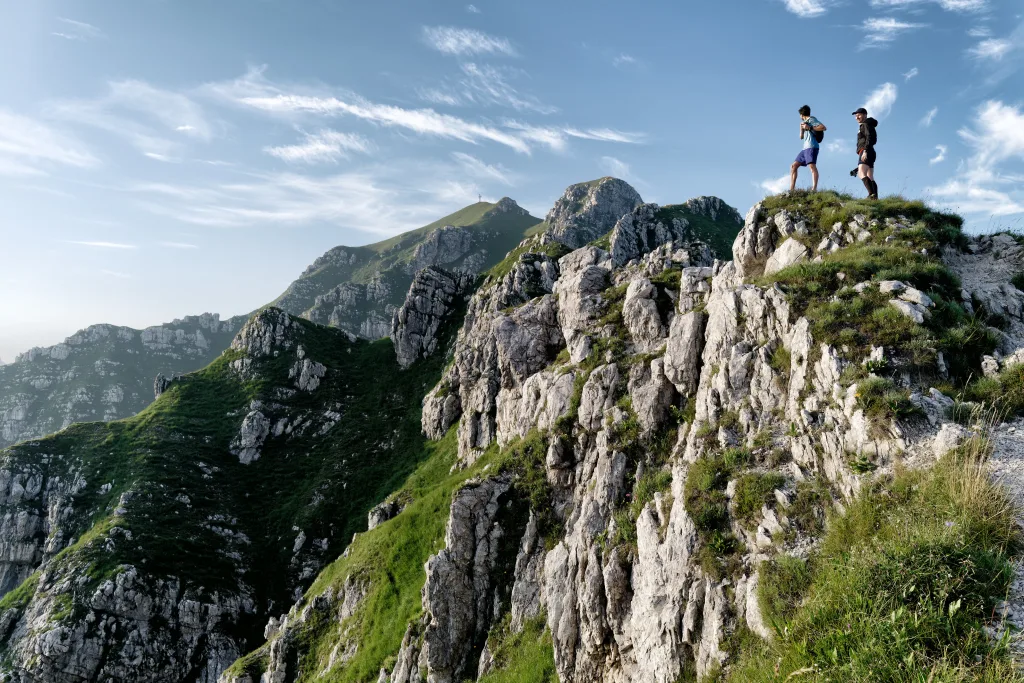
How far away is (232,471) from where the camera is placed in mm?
67750

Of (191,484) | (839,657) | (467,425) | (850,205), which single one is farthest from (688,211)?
(839,657)

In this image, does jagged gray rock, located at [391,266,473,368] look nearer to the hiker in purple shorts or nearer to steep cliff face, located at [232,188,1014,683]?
steep cliff face, located at [232,188,1014,683]

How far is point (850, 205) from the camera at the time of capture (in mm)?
21312

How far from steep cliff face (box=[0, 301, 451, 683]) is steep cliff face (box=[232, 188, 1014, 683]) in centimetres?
1682

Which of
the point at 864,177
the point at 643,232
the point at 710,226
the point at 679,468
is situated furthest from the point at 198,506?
the point at 710,226

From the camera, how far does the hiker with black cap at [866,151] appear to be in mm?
19953

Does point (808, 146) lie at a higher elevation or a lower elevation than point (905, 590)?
higher

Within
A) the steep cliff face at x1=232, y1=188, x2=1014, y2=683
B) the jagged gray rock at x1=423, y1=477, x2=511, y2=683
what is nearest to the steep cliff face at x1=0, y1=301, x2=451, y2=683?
the steep cliff face at x1=232, y1=188, x2=1014, y2=683

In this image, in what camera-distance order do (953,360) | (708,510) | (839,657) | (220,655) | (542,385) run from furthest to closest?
(220,655) → (542,385) → (708,510) → (953,360) → (839,657)

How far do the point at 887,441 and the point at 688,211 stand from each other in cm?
14318

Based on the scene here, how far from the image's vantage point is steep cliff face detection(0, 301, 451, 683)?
147 feet

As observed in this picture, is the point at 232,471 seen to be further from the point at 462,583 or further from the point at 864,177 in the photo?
the point at 864,177

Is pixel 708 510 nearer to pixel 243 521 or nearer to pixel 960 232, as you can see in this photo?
pixel 960 232

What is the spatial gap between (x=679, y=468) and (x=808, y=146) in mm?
17722
